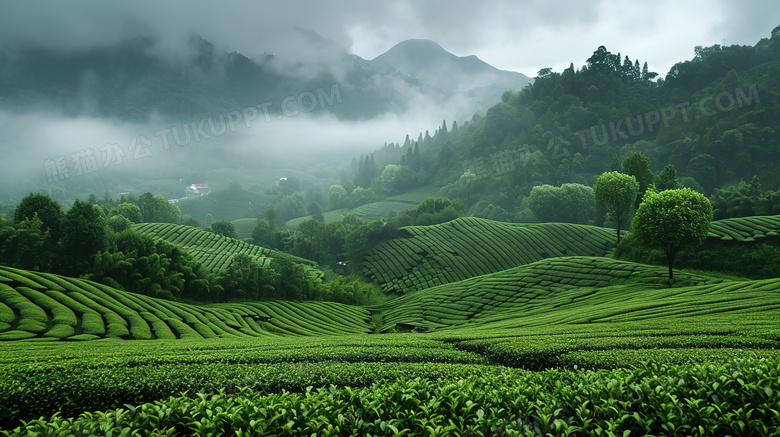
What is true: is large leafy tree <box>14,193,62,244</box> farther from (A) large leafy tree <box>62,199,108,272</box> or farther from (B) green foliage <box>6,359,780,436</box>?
(B) green foliage <box>6,359,780,436</box>

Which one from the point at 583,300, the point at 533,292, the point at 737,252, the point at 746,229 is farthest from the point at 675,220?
the point at 746,229

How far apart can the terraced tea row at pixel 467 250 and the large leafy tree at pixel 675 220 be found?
109 ft

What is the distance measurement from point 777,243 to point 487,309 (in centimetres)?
3647

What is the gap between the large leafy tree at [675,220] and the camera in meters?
34.5

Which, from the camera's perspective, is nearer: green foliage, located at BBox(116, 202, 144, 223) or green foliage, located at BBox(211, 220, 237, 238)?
green foliage, located at BBox(211, 220, 237, 238)

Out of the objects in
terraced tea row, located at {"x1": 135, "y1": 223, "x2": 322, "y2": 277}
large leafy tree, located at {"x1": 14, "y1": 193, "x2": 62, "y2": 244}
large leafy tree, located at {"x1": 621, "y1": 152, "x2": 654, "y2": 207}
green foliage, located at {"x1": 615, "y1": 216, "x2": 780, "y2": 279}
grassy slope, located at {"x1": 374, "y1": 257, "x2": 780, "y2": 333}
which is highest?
large leafy tree, located at {"x1": 14, "y1": 193, "x2": 62, "y2": 244}

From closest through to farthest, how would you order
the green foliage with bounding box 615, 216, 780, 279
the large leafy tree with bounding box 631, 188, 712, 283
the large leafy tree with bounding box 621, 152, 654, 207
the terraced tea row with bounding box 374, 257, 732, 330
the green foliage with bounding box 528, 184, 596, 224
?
the large leafy tree with bounding box 631, 188, 712, 283 → the terraced tea row with bounding box 374, 257, 732, 330 → the green foliage with bounding box 615, 216, 780, 279 → the large leafy tree with bounding box 621, 152, 654, 207 → the green foliage with bounding box 528, 184, 596, 224

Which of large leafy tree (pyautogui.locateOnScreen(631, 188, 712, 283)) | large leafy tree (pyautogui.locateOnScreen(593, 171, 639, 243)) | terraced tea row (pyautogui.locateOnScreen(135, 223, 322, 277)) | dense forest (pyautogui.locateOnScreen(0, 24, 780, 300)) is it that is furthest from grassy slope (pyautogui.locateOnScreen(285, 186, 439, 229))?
large leafy tree (pyautogui.locateOnScreen(631, 188, 712, 283))

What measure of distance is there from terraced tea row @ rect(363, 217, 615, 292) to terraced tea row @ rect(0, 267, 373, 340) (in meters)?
27.5

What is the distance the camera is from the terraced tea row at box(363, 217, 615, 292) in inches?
2699

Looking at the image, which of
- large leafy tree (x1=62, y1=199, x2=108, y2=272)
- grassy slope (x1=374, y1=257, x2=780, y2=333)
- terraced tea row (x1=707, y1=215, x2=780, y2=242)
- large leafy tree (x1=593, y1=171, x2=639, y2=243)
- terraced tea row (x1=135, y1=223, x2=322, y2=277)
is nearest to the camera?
grassy slope (x1=374, y1=257, x2=780, y2=333)

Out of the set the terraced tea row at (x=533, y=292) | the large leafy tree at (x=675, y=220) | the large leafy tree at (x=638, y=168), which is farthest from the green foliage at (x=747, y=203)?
the large leafy tree at (x=675, y=220)

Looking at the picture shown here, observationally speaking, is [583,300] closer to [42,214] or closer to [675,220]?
[675,220]

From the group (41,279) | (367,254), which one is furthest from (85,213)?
(367,254)
